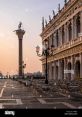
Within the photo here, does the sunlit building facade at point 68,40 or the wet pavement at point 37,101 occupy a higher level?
the sunlit building facade at point 68,40

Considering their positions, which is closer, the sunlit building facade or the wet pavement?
the wet pavement

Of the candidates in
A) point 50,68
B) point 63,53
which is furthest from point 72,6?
point 50,68

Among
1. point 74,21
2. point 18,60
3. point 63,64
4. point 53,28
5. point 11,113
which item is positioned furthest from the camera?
point 18,60

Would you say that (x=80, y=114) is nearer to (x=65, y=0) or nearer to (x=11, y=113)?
(x=11, y=113)

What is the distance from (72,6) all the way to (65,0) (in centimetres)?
714

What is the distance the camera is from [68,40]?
63938 mm

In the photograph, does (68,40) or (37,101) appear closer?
(37,101)

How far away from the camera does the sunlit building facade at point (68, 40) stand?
55.6 meters

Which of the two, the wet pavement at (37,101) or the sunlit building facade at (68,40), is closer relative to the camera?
the wet pavement at (37,101)

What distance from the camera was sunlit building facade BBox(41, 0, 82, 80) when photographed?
2190 inches

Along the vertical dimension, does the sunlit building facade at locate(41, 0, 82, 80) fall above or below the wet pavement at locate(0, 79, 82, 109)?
above

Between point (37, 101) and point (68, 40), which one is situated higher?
point (68, 40)

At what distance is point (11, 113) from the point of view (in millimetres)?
5164

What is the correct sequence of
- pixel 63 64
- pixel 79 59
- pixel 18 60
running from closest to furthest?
pixel 79 59
pixel 63 64
pixel 18 60
